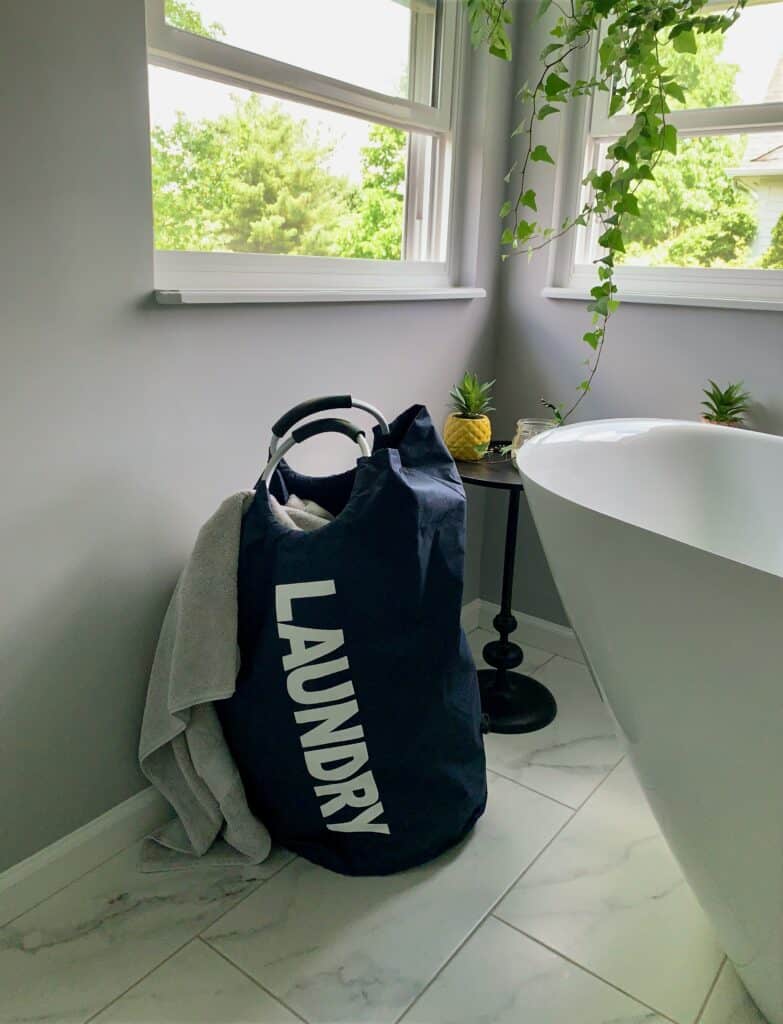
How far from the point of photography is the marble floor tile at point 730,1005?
1.14 meters

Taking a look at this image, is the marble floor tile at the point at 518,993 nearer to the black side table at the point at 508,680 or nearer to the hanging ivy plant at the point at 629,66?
the black side table at the point at 508,680

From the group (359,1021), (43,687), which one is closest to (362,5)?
(43,687)

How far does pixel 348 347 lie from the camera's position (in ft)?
5.65

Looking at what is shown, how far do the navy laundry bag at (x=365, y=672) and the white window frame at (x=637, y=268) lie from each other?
2.79 feet

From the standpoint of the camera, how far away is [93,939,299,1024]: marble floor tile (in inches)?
44.9

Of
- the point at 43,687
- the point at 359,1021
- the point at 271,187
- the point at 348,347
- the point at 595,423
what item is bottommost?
the point at 359,1021

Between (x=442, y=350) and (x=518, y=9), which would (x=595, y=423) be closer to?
(x=442, y=350)

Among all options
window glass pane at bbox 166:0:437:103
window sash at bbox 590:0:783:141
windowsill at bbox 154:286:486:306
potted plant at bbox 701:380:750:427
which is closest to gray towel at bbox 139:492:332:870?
windowsill at bbox 154:286:486:306

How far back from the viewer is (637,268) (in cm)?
200

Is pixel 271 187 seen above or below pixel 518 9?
below

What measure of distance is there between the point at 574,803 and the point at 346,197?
1360mm

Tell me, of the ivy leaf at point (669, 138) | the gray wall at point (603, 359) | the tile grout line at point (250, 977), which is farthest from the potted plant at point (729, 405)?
the tile grout line at point (250, 977)

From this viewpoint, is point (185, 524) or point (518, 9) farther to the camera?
point (518, 9)

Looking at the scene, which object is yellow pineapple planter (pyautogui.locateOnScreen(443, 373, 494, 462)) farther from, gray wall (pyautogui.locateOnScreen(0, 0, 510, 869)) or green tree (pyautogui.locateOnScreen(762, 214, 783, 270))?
green tree (pyautogui.locateOnScreen(762, 214, 783, 270))
